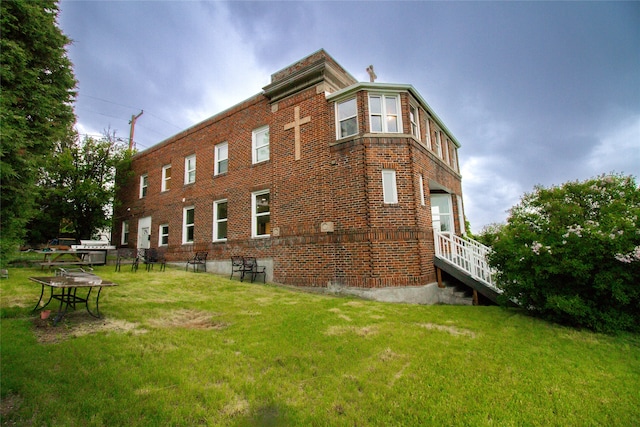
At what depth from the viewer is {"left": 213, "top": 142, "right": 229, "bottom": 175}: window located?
45.9 ft

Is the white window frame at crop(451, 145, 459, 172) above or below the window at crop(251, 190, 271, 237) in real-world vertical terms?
above

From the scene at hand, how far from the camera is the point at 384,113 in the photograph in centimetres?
1023

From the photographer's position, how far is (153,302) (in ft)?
22.3

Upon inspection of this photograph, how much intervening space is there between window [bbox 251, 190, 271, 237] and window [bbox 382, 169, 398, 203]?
4.77 m

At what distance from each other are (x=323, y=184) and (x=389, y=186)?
2262 mm

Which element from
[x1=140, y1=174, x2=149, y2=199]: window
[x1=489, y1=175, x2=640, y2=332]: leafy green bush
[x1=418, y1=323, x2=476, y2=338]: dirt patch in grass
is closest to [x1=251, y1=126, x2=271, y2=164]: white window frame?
[x1=418, y1=323, x2=476, y2=338]: dirt patch in grass

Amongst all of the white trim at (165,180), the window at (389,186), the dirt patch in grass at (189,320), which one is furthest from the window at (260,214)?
the white trim at (165,180)

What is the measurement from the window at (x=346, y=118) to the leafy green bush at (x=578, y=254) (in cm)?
567

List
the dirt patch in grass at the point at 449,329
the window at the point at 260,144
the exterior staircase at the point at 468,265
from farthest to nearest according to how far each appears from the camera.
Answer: the window at the point at 260,144 < the exterior staircase at the point at 468,265 < the dirt patch in grass at the point at 449,329

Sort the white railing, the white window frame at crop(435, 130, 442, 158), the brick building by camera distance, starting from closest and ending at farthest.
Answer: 1. the white railing
2. the brick building
3. the white window frame at crop(435, 130, 442, 158)

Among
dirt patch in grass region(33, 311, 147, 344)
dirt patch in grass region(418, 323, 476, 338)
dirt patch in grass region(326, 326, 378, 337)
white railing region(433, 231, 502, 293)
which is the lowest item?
dirt patch in grass region(418, 323, 476, 338)

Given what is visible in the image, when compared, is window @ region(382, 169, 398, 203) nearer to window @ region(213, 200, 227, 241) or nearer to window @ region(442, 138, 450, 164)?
window @ region(442, 138, 450, 164)

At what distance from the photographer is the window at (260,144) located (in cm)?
1250

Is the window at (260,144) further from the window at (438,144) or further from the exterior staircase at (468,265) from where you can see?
the window at (438,144)
